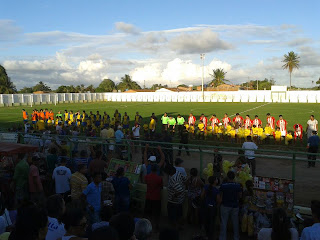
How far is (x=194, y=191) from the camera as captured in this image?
6.63 m

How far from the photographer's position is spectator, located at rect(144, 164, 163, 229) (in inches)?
263

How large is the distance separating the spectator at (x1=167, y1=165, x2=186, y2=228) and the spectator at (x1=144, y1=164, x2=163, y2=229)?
424 millimetres

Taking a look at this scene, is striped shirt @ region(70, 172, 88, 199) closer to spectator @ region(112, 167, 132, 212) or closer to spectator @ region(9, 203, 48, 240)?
spectator @ region(112, 167, 132, 212)

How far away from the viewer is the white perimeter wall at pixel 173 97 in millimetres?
59969

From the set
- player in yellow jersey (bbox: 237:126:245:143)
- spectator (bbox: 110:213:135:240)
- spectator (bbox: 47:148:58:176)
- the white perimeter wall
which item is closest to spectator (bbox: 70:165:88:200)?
spectator (bbox: 47:148:58:176)

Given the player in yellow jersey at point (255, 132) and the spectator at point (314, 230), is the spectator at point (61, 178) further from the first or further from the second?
the player in yellow jersey at point (255, 132)

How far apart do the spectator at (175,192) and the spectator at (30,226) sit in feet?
10.9

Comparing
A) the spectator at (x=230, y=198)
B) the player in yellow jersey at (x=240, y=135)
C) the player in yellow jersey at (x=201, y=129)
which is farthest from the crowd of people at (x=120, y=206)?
Result: the player in yellow jersey at (x=201, y=129)

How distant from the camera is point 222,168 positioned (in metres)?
8.52

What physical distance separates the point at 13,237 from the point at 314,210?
143 inches

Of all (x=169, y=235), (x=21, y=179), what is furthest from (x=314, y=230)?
(x=21, y=179)

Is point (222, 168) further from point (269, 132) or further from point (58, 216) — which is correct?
point (269, 132)

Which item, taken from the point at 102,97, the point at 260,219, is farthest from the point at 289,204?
the point at 102,97

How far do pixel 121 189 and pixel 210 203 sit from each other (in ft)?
6.19
